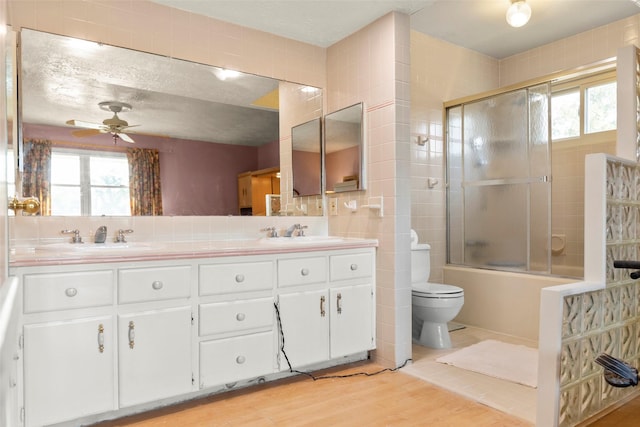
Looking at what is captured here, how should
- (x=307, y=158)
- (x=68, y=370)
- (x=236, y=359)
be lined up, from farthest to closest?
(x=307, y=158) < (x=236, y=359) < (x=68, y=370)

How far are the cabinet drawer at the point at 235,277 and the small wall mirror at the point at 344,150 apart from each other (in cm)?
96

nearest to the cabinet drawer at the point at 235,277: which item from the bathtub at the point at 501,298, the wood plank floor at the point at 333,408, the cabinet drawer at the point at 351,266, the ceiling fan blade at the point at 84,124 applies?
the cabinet drawer at the point at 351,266

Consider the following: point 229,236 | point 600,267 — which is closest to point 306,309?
point 229,236

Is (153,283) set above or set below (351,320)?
above

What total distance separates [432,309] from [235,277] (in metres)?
1.45

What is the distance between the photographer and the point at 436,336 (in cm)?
307

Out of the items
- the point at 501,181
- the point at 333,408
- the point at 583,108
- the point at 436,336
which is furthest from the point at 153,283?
the point at 583,108

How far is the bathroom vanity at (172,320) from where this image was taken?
71.7 inches

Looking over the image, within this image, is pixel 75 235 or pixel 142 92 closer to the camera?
pixel 75 235

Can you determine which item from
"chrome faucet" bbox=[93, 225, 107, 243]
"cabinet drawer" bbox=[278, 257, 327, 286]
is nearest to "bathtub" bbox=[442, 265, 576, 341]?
"cabinet drawer" bbox=[278, 257, 327, 286]

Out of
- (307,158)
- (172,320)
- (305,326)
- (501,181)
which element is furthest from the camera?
(501,181)

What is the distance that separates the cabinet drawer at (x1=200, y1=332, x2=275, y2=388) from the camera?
2.19m

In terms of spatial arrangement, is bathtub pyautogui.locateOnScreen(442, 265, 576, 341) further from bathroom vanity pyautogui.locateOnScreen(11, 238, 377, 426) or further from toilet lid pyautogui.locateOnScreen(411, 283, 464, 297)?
bathroom vanity pyautogui.locateOnScreen(11, 238, 377, 426)

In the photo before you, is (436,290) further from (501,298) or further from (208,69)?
(208,69)
